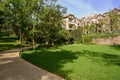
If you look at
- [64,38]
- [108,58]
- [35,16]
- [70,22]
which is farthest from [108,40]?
[70,22]

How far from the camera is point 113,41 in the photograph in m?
47.8

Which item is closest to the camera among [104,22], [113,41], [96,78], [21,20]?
[96,78]

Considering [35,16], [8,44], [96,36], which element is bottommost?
[8,44]

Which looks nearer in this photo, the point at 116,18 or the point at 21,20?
the point at 21,20

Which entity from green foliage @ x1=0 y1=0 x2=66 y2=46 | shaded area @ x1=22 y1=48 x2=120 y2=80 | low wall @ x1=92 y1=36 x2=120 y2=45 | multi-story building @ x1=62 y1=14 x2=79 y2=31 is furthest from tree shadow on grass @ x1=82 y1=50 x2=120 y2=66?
multi-story building @ x1=62 y1=14 x2=79 y2=31

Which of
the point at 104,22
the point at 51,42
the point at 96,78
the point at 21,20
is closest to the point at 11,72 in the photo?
the point at 96,78

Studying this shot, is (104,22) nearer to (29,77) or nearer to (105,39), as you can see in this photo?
(105,39)

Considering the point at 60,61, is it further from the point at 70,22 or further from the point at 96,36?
the point at 70,22

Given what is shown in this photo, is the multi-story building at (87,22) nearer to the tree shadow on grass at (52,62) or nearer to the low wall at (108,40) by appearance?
the low wall at (108,40)

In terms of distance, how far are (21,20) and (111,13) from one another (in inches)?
1358

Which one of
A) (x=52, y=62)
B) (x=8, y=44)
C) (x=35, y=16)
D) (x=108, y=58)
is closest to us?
(x=52, y=62)

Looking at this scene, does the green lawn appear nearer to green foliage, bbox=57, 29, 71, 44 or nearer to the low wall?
green foliage, bbox=57, 29, 71, 44

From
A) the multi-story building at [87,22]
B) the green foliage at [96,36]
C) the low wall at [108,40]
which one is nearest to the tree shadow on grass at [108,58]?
the low wall at [108,40]

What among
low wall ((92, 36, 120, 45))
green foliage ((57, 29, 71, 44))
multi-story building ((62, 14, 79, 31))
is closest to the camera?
green foliage ((57, 29, 71, 44))
